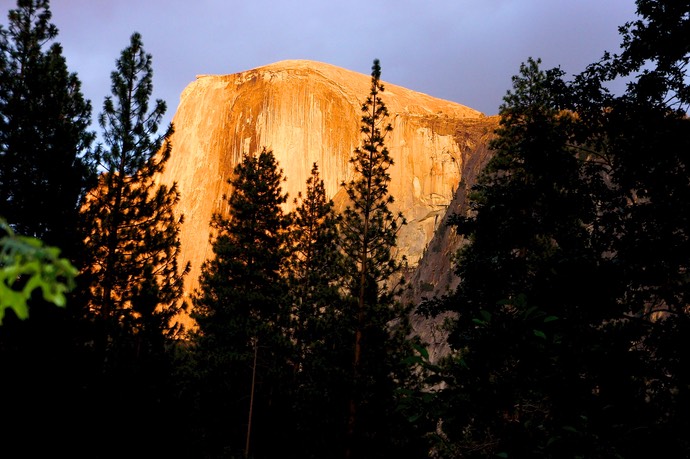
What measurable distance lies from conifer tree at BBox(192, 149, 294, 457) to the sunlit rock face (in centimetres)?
5192

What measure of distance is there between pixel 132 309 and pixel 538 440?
51.6 ft

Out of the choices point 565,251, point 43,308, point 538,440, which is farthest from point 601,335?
point 43,308

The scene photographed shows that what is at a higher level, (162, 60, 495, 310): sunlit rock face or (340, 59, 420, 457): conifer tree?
(162, 60, 495, 310): sunlit rock face

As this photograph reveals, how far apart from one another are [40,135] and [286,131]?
74.2 metres

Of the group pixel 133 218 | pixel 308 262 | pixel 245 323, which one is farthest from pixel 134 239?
pixel 308 262

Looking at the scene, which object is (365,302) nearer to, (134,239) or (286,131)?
(134,239)

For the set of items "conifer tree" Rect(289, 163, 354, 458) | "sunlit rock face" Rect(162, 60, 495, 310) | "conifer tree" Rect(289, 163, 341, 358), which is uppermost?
"sunlit rock face" Rect(162, 60, 495, 310)

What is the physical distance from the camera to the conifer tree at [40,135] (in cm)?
1277

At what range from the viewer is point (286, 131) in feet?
284

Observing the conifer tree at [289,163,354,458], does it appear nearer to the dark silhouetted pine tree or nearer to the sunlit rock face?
the dark silhouetted pine tree

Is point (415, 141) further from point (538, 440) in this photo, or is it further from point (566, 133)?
point (538, 440)

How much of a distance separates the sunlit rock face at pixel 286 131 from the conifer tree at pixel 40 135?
6243 centimetres

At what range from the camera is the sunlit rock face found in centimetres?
7800

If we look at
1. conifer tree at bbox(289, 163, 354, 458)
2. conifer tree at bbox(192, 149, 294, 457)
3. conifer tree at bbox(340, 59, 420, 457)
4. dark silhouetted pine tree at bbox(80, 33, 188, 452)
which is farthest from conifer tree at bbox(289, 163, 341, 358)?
dark silhouetted pine tree at bbox(80, 33, 188, 452)
